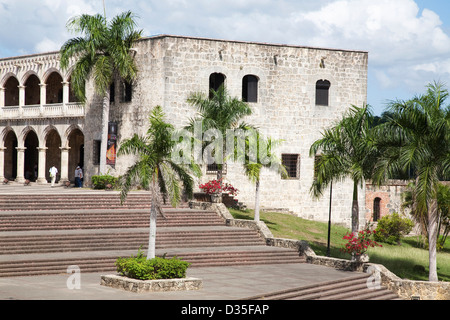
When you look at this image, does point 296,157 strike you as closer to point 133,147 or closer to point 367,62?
point 367,62

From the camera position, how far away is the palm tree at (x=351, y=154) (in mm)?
23141

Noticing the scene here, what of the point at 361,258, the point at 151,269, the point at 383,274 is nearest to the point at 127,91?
the point at 361,258

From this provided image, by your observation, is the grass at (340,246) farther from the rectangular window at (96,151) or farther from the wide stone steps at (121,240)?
the rectangular window at (96,151)

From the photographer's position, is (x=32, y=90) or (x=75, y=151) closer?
(x=75, y=151)

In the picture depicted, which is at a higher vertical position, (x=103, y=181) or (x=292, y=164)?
(x=292, y=164)

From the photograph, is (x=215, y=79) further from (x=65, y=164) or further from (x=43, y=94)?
(x=43, y=94)

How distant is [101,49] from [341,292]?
65.7 feet

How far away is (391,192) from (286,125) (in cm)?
951

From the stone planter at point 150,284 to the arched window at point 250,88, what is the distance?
19.5m

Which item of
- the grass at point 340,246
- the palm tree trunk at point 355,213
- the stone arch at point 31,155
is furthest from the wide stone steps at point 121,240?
the stone arch at point 31,155

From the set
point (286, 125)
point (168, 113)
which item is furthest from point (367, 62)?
point (168, 113)

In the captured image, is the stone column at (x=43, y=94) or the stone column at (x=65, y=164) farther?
the stone column at (x=43, y=94)

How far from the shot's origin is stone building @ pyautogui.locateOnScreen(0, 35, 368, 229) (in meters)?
34.6

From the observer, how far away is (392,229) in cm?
3800
